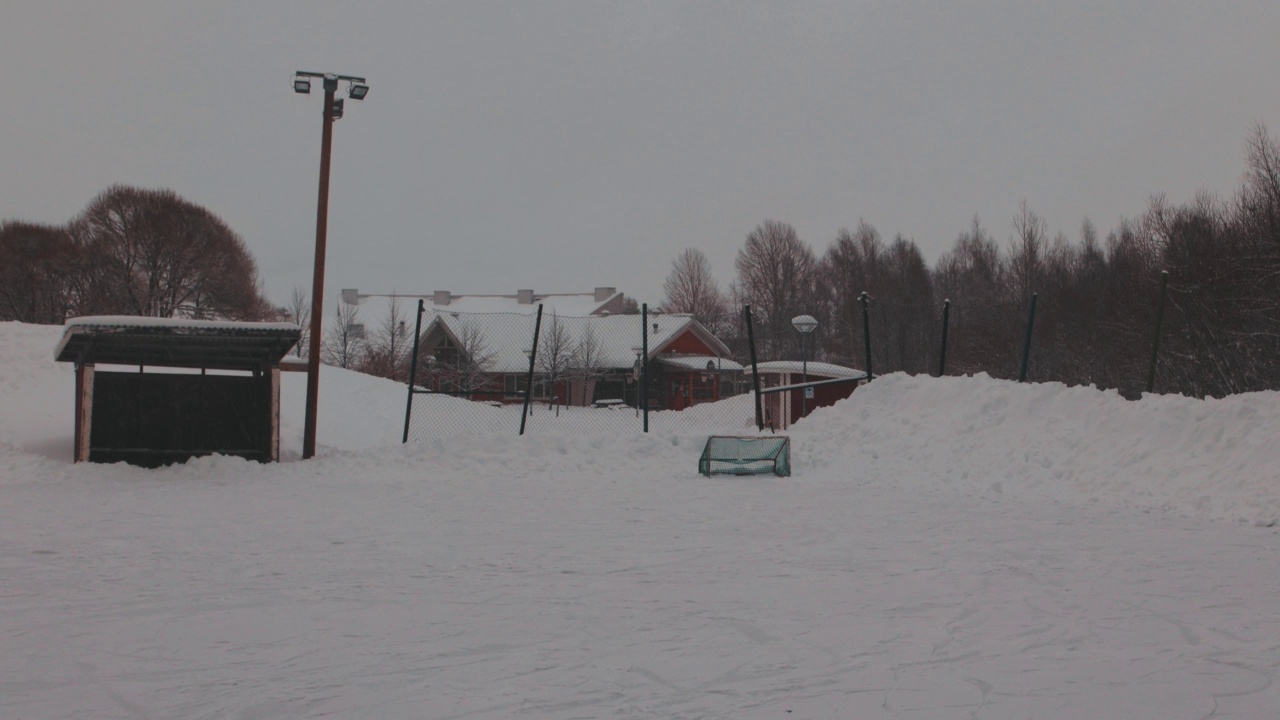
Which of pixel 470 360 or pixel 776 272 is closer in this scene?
pixel 470 360

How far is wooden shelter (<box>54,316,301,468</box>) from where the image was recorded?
42.1 feet

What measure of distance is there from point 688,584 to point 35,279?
41.6m

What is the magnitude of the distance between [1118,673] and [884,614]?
1.29 metres

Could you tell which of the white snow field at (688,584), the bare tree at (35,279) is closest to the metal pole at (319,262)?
the white snow field at (688,584)

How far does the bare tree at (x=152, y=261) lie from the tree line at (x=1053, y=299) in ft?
92.7

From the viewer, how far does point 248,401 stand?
14.4m

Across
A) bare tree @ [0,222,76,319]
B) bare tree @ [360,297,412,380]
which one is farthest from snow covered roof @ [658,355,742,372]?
bare tree @ [0,222,76,319]

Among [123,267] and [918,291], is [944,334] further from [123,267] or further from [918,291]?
[918,291]

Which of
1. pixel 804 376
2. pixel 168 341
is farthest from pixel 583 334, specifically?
pixel 168 341

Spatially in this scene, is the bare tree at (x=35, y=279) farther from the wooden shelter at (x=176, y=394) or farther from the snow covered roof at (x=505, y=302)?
the wooden shelter at (x=176, y=394)

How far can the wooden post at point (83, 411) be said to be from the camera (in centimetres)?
1291

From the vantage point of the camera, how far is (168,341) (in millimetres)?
13164

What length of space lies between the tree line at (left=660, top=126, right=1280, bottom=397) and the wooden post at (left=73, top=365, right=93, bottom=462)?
15.2 meters

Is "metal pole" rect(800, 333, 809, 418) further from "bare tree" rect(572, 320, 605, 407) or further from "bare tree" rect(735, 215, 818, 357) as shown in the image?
"bare tree" rect(735, 215, 818, 357)
